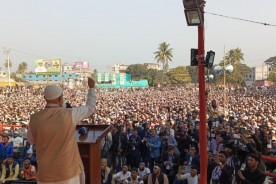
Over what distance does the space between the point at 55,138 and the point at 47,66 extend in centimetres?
8783

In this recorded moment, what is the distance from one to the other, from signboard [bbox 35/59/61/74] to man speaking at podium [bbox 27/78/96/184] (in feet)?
280

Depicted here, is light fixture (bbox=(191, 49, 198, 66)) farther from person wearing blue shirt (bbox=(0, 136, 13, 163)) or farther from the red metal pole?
person wearing blue shirt (bbox=(0, 136, 13, 163))

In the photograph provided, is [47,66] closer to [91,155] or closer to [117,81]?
[117,81]

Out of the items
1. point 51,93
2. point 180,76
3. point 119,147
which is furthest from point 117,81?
point 51,93

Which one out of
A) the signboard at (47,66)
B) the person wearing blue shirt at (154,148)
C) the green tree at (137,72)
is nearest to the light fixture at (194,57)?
the person wearing blue shirt at (154,148)

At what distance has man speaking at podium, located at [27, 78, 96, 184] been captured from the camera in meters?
2.47

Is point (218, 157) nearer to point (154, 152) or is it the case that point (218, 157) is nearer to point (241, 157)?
point (241, 157)

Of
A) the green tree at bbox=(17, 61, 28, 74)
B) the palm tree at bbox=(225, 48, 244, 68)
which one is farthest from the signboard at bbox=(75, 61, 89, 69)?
the palm tree at bbox=(225, 48, 244, 68)

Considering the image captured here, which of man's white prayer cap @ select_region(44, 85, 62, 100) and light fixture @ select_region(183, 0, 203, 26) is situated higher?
light fixture @ select_region(183, 0, 203, 26)

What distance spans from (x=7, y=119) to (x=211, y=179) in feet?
50.7

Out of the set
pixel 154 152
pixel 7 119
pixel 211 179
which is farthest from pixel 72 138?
pixel 7 119

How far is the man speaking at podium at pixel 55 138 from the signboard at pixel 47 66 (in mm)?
85370

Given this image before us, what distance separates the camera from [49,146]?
248 centimetres

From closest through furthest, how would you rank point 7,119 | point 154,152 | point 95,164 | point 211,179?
→ point 95,164 → point 211,179 → point 154,152 → point 7,119
